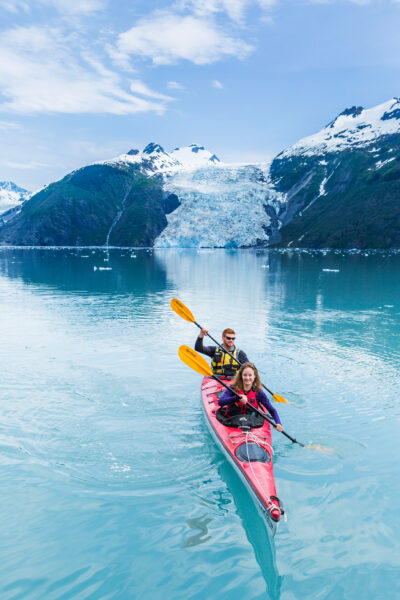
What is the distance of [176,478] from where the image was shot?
908cm

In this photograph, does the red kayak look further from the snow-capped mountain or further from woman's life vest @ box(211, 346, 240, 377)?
the snow-capped mountain

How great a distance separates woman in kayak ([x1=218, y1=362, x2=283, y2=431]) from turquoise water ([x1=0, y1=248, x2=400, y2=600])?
3.71 feet

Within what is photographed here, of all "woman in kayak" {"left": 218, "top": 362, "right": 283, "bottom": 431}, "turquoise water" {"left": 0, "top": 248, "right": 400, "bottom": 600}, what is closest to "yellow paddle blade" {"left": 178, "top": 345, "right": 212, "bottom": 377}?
"turquoise water" {"left": 0, "top": 248, "right": 400, "bottom": 600}

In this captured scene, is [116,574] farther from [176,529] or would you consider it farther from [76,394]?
[76,394]

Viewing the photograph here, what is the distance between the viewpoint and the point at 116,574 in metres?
6.52

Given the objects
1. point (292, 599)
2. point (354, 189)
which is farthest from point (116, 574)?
point (354, 189)

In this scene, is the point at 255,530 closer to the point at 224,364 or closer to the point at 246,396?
the point at 246,396

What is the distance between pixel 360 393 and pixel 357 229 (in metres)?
134

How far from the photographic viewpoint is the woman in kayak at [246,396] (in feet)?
31.2

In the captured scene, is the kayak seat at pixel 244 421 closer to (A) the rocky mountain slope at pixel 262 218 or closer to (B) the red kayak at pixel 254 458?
(B) the red kayak at pixel 254 458

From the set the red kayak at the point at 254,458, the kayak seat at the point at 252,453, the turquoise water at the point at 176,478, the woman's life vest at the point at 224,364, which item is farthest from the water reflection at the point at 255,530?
the woman's life vest at the point at 224,364

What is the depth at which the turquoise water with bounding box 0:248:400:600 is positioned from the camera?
6543 millimetres

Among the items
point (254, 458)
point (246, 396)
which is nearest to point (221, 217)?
point (246, 396)

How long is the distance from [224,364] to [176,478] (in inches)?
186
